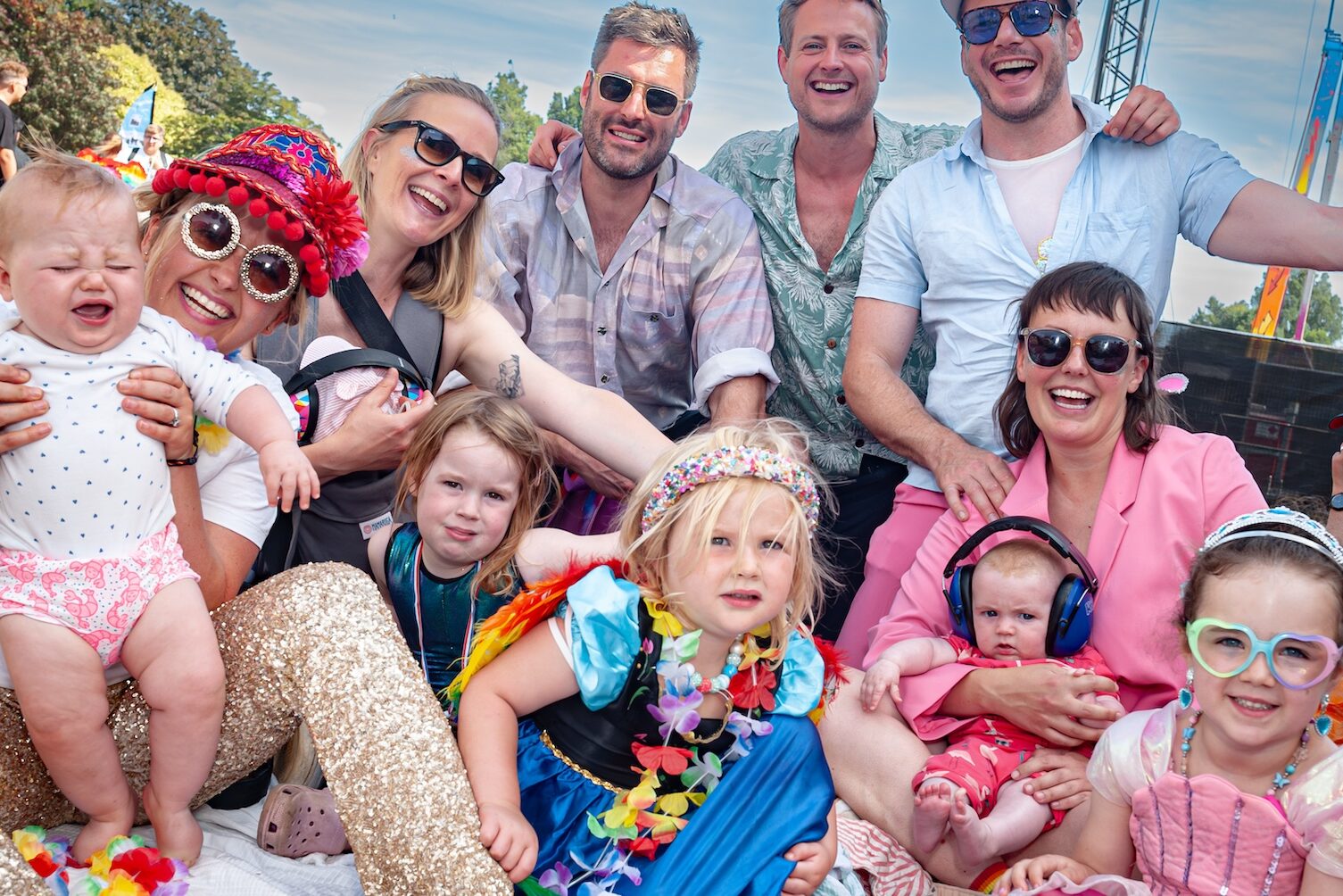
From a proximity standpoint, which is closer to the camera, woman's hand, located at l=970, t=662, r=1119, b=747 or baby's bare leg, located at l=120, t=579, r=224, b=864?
baby's bare leg, located at l=120, t=579, r=224, b=864

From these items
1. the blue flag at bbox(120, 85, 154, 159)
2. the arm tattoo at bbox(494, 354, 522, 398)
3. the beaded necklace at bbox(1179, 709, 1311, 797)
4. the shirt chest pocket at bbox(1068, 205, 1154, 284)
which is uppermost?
the blue flag at bbox(120, 85, 154, 159)

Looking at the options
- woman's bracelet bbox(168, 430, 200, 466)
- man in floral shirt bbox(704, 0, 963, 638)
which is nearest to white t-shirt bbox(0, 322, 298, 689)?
woman's bracelet bbox(168, 430, 200, 466)

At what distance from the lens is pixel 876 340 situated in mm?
3633

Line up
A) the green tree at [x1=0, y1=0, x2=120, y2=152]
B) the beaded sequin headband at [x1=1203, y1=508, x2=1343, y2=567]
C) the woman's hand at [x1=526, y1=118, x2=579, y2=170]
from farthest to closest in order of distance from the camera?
the green tree at [x1=0, y1=0, x2=120, y2=152]
the woman's hand at [x1=526, y1=118, x2=579, y2=170]
the beaded sequin headband at [x1=1203, y1=508, x2=1343, y2=567]

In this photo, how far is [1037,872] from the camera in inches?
89.3

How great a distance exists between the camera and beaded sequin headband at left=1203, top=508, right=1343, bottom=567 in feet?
7.08

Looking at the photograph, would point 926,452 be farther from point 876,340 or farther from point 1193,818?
point 1193,818

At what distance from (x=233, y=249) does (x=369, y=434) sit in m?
0.62

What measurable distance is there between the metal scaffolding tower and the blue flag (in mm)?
7627

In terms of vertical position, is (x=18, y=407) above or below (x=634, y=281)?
below

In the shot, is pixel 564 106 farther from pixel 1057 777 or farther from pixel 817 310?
pixel 1057 777

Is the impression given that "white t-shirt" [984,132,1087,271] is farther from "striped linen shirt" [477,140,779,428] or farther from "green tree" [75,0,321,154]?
"green tree" [75,0,321,154]

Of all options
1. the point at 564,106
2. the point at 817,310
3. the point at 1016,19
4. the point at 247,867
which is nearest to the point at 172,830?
the point at 247,867

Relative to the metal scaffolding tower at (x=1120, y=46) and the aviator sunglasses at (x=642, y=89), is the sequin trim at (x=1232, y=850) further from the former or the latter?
the metal scaffolding tower at (x=1120, y=46)
